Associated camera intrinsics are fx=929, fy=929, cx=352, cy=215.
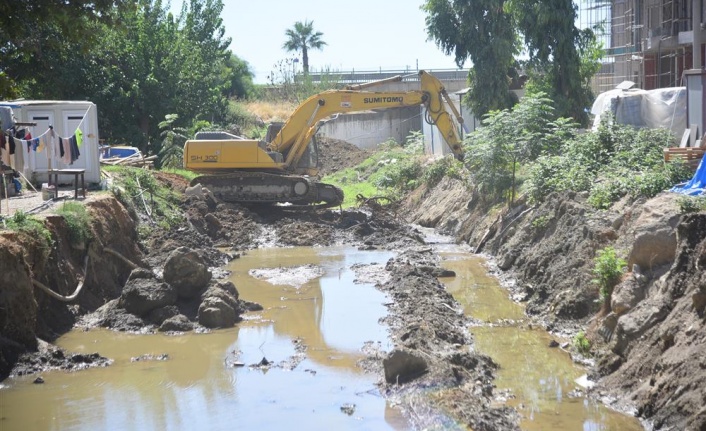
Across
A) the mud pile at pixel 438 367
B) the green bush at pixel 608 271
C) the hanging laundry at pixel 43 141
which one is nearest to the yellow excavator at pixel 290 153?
the hanging laundry at pixel 43 141

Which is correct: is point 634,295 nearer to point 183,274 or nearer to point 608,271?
point 608,271

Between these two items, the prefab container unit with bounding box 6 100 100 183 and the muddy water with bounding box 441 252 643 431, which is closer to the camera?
the muddy water with bounding box 441 252 643 431

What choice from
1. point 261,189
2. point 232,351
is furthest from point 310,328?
point 261,189

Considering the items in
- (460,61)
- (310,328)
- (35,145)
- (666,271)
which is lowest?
(310,328)

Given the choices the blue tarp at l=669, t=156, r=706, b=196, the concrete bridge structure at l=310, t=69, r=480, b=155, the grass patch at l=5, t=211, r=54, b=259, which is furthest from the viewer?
the concrete bridge structure at l=310, t=69, r=480, b=155

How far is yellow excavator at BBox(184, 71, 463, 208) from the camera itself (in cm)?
2873

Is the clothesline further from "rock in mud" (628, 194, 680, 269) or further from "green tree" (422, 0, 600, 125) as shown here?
"green tree" (422, 0, 600, 125)

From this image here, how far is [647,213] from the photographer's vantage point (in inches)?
526

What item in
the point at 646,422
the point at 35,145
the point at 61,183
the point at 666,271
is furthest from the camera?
the point at 61,183

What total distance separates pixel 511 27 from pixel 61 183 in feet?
56.3

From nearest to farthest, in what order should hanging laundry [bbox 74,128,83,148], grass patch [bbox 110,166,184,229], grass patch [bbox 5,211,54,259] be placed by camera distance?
grass patch [bbox 5,211,54,259] → hanging laundry [bbox 74,128,83,148] → grass patch [bbox 110,166,184,229]

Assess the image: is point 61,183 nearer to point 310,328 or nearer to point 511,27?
point 310,328

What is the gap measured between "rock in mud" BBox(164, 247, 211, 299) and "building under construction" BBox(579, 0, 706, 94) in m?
17.9

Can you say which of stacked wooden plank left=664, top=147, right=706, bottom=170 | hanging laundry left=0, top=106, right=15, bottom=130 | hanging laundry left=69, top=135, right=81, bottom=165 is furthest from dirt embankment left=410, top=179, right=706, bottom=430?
hanging laundry left=0, top=106, right=15, bottom=130
